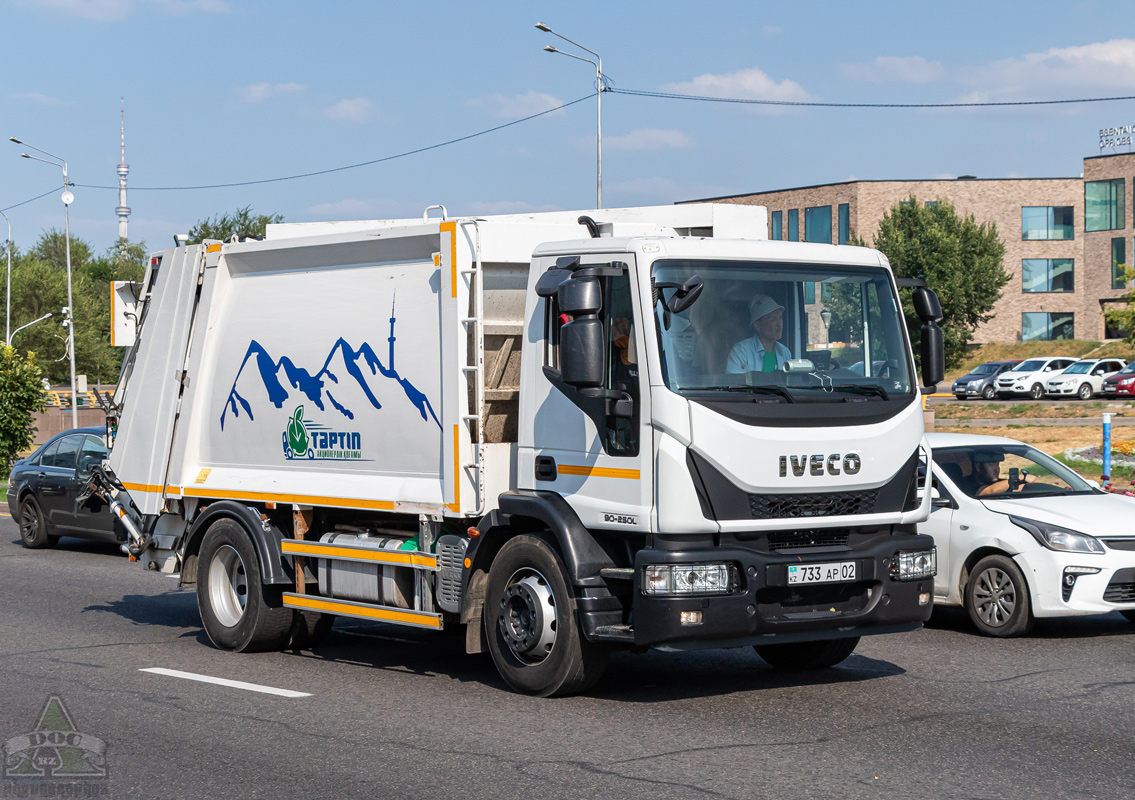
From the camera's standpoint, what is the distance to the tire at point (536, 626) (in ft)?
23.8

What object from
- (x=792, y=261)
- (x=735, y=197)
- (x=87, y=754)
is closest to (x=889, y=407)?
(x=792, y=261)

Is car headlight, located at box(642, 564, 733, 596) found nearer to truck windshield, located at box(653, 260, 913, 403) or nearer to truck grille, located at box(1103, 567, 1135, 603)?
truck windshield, located at box(653, 260, 913, 403)

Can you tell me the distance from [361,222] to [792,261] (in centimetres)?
361

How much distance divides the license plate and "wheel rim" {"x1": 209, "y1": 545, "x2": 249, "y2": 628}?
14.4 ft

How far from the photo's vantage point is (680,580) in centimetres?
683

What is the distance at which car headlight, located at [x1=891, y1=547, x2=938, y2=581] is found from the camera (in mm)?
7449

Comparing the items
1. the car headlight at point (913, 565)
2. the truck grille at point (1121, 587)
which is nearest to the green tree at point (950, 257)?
the truck grille at point (1121, 587)

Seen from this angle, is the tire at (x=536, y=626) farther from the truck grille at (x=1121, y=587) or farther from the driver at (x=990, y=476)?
the driver at (x=990, y=476)

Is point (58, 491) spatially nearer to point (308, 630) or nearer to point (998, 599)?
point (308, 630)

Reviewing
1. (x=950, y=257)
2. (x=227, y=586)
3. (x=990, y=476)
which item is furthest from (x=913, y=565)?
(x=950, y=257)

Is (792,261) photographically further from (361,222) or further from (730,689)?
(361,222)

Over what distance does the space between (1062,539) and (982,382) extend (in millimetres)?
44387

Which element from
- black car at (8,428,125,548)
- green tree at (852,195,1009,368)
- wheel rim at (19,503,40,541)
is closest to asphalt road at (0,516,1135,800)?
black car at (8,428,125,548)

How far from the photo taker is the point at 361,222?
9703 millimetres
